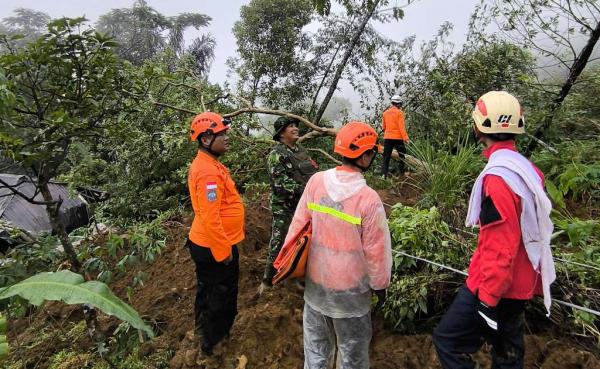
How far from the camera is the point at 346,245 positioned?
6.86ft

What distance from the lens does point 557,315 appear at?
9.04 feet

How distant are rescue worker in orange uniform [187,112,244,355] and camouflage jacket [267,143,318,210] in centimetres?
51

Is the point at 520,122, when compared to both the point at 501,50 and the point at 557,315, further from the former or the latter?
the point at 501,50

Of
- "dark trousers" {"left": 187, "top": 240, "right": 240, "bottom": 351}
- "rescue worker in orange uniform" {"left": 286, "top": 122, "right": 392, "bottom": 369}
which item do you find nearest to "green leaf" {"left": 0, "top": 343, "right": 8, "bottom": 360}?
"rescue worker in orange uniform" {"left": 286, "top": 122, "right": 392, "bottom": 369}

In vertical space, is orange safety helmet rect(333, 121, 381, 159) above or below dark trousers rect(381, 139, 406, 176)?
above

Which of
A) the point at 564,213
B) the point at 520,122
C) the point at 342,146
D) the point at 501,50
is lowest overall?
the point at 564,213

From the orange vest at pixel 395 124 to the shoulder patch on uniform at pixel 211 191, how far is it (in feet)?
16.0

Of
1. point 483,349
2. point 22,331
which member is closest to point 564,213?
point 483,349

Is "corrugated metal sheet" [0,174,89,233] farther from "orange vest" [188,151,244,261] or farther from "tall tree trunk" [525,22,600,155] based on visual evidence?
"tall tree trunk" [525,22,600,155]

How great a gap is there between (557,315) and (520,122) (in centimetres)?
165

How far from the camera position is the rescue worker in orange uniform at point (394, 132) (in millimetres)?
6910

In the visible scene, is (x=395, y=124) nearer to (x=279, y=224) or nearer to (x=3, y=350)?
(x=279, y=224)

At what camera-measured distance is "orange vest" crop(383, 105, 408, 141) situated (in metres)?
6.89

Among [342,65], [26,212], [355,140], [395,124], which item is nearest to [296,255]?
[355,140]
